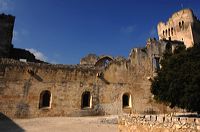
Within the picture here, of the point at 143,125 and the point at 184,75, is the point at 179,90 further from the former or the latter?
the point at 143,125

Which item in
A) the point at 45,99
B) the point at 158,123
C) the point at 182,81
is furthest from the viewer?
the point at 45,99

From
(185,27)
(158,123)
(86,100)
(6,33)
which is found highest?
(185,27)

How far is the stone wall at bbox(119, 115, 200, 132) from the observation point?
314 inches

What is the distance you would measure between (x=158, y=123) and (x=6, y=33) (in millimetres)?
20144

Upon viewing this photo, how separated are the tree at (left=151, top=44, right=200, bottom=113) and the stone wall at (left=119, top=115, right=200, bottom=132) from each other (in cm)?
432

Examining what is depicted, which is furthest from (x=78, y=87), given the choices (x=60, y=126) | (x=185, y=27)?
(x=185, y=27)

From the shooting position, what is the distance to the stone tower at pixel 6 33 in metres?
22.9

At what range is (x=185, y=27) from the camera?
127 feet

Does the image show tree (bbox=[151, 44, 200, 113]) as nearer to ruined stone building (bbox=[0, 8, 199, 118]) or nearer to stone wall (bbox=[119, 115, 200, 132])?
ruined stone building (bbox=[0, 8, 199, 118])

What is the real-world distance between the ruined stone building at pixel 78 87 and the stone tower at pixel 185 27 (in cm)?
1775

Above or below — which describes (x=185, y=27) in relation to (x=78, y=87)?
above

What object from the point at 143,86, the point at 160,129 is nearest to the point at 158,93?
the point at 143,86

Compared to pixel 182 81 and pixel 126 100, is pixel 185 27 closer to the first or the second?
pixel 126 100

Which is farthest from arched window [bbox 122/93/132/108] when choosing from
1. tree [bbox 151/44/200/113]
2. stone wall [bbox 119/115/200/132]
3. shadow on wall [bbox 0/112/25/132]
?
shadow on wall [bbox 0/112/25/132]
